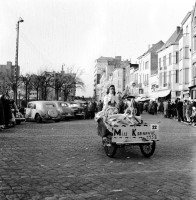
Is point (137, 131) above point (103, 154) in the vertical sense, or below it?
above

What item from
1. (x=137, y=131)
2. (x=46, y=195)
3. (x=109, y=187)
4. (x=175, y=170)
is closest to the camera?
(x=46, y=195)

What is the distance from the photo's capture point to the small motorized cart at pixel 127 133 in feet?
29.8

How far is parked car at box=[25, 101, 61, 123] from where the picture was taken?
24203 millimetres

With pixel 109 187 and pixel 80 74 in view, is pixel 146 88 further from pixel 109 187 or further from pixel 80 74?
pixel 109 187

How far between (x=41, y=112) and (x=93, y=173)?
17.6m

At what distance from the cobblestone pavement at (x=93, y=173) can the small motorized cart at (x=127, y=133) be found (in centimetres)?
28

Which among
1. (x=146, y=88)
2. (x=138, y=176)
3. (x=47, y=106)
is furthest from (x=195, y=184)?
(x=146, y=88)

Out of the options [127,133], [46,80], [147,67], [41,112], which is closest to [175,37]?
[147,67]

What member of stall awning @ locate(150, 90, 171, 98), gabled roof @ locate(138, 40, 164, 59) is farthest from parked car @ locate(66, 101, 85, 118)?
gabled roof @ locate(138, 40, 164, 59)

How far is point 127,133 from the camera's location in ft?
30.0

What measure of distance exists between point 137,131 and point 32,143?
13.7ft

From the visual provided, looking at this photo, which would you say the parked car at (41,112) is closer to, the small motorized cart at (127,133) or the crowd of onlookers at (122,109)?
the crowd of onlookers at (122,109)

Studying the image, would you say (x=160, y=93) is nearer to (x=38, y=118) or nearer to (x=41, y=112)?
(x=41, y=112)

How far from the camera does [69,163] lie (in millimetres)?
8102
